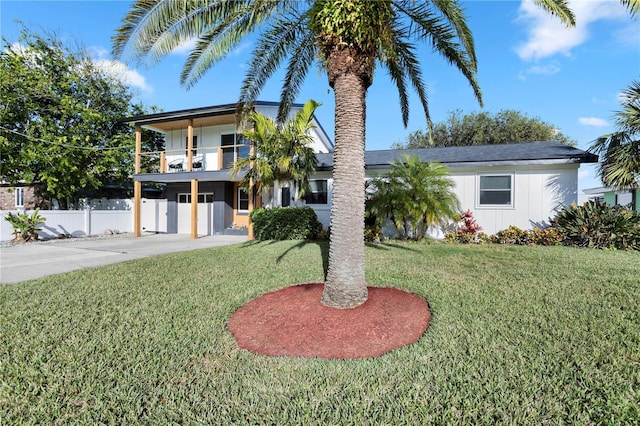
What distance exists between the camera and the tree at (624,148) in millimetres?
8938

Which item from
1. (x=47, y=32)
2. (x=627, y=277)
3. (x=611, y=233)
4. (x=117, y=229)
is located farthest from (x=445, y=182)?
(x=47, y=32)

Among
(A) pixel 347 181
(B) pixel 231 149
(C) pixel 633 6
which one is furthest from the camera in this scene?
(B) pixel 231 149

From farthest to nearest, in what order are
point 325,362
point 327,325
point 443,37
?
point 443,37 → point 327,325 → point 325,362

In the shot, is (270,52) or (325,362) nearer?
(325,362)

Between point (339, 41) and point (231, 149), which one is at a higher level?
point (231, 149)

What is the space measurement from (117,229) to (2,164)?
620 centimetres

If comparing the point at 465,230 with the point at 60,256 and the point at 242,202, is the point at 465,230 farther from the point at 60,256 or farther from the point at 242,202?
the point at 60,256

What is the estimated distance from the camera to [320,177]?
1413 centimetres

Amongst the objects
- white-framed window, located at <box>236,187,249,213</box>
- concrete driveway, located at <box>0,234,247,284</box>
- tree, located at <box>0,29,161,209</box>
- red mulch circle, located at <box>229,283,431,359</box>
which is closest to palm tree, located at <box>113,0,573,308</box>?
red mulch circle, located at <box>229,283,431,359</box>

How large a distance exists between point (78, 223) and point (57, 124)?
6556 millimetres

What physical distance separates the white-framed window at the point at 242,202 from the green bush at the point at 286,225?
395cm

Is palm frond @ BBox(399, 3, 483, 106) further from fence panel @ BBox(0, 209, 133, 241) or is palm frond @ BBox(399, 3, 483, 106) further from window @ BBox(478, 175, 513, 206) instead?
fence panel @ BBox(0, 209, 133, 241)

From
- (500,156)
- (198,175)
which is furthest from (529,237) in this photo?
(198,175)

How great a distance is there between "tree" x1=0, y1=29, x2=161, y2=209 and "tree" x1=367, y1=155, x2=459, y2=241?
15419 mm
